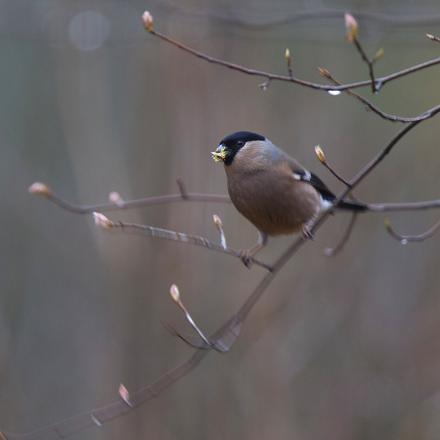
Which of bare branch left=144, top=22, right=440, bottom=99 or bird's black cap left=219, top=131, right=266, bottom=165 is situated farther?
bird's black cap left=219, top=131, right=266, bottom=165

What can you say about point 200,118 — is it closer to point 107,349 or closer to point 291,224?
point 291,224

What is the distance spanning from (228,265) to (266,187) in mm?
1517

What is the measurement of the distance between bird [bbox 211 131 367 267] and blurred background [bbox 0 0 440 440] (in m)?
1.02

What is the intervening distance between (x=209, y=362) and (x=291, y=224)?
1.70 metres

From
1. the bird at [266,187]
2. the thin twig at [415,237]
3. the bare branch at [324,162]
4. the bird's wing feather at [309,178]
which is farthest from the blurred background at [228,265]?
the bare branch at [324,162]

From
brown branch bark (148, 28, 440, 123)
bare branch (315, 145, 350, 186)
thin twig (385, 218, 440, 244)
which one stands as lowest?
thin twig (385, 218, 440, 244)

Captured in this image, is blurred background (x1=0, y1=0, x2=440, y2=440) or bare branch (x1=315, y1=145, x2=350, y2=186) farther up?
bare branch (x1=315, y1=145, x2=350, y2=186)

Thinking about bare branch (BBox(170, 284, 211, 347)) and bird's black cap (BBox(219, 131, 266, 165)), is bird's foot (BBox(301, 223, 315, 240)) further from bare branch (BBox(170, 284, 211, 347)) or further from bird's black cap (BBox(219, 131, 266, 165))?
bare branch (BBox(170, 284, 211, 347))

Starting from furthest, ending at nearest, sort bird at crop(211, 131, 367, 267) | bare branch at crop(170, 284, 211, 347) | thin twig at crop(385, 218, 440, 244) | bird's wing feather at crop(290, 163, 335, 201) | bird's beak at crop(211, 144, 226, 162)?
bird's wing feather at crop(290, 163, 335, 201), bird at crop(211, 131, 367, 267), bird's beak at crop(211, 144, 226, 162), thin twig at crop(385, 218, 440, 244), bare branch at crop(170, 284, 211, 347)

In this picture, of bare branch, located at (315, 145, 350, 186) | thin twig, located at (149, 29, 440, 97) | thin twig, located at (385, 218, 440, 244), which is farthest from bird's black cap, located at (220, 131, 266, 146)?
thin twig, located at (149, 29, 440, 97)

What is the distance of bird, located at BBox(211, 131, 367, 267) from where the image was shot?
357cm

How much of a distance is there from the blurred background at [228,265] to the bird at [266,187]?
102 centimetres

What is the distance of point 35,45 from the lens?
6723 mm

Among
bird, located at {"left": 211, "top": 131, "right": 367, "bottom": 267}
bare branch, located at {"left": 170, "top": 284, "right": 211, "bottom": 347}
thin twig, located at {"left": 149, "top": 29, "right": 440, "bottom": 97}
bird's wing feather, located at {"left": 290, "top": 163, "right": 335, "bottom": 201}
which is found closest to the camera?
thin twig, located at {"left": 149, "top": 29, "right": 440, "bottom": 97}
